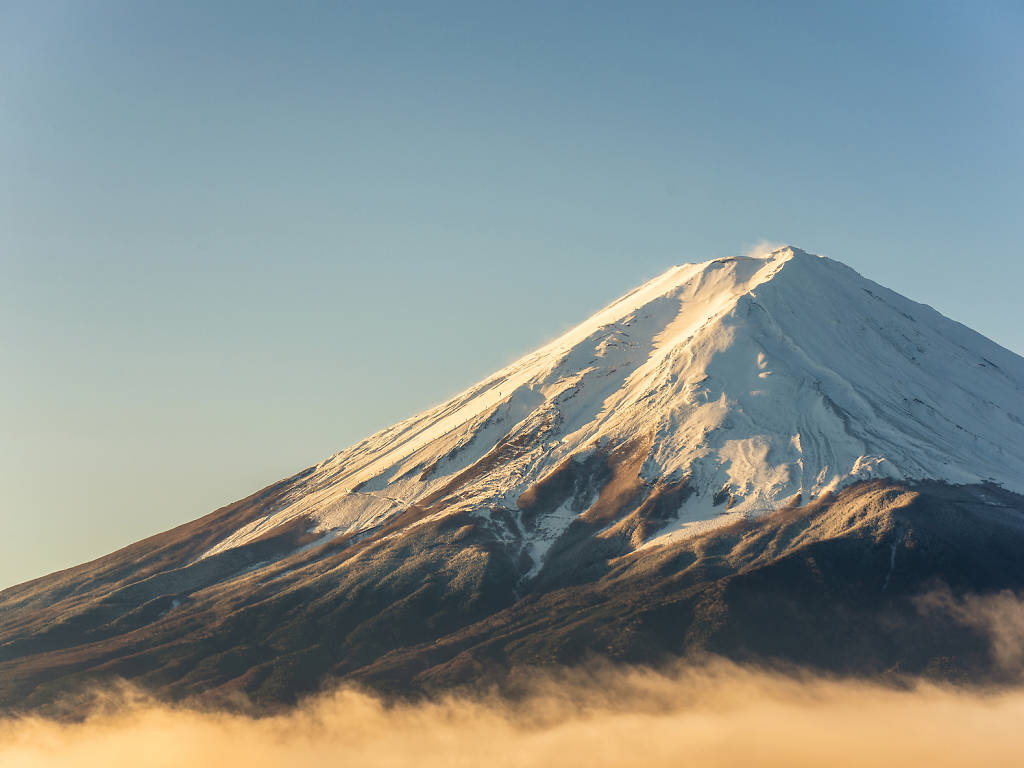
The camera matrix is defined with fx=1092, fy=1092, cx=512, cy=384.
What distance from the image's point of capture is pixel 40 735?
19488cm

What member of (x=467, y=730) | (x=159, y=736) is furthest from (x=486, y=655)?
(x=159, y=736)

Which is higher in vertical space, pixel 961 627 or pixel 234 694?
pixel 234 694

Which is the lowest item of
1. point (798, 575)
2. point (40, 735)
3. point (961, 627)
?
point (961, 627)

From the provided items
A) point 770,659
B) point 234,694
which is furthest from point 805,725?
point 234,694

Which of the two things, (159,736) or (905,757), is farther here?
(159,736)

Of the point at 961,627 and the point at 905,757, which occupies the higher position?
the point at 961,627

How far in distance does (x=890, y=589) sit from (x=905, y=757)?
28070mm

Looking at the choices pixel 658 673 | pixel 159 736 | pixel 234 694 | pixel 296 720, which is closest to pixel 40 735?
pixel 159 736

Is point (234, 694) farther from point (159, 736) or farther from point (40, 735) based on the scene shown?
point (40, 735)

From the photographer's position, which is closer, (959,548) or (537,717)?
(537,717)

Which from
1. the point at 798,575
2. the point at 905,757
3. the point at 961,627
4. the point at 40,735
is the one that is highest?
the point at 40,735

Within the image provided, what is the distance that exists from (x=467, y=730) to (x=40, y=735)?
256 ft

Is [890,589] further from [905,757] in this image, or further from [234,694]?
[234,694]

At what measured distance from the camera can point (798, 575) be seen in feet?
634
